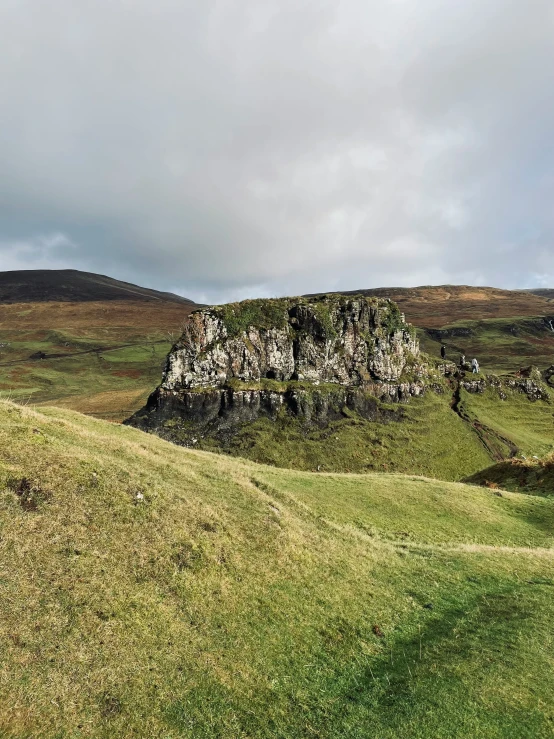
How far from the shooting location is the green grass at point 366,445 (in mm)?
74562

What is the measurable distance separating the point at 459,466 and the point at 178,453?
63.6 m

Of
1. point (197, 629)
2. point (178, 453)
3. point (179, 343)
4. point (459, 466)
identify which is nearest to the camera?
point (197, 629)

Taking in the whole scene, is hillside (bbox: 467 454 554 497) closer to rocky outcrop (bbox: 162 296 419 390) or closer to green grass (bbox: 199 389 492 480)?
green grass (bbox: 199 389 492 480)

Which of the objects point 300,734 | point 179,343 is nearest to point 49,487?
point 300,734

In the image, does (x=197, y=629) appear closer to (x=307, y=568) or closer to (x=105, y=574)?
(x=105, y=574)

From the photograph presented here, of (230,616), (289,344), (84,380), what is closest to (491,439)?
(289,344)

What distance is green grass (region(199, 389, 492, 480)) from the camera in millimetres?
74562

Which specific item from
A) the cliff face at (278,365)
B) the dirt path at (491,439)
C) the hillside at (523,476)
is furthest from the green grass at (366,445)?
the hillside at (523,476)

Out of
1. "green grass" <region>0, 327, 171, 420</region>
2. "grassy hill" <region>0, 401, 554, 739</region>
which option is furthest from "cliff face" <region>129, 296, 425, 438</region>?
"grassy hill" <region>0, 401, 554, 739</region>

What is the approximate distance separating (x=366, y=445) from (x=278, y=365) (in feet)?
79.0

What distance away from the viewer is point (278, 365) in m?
87.0

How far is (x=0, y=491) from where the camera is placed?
15.5 meters

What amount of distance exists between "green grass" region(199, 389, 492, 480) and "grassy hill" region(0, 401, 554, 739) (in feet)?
165

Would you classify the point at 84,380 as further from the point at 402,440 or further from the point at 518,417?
the point at 518,417
